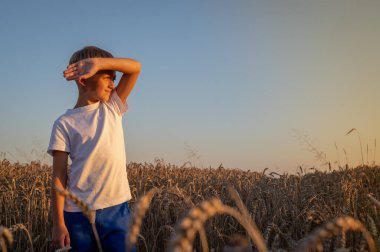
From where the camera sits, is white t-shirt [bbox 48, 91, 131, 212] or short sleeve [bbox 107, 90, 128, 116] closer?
white t-shirt [bbox 48, 91, 131, 212]

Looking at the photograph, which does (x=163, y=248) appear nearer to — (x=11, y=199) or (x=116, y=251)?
(x=116, y=251)

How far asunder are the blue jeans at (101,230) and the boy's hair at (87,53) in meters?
1.27

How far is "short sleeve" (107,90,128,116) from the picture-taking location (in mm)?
3479

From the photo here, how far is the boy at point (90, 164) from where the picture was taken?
3004 mm

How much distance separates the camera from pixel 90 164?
10.2 ft

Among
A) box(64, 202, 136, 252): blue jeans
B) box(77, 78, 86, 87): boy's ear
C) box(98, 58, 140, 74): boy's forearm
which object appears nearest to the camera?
box(64, 202, 136, 252): blue jeans

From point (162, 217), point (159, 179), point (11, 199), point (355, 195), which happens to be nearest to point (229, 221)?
point (162, 217)

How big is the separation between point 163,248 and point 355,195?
99.2 inches

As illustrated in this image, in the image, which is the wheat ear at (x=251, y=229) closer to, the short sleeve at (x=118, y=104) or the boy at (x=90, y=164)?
the boy at (x=90, y=164)

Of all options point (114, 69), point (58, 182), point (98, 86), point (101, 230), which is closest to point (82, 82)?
point (98, 86)

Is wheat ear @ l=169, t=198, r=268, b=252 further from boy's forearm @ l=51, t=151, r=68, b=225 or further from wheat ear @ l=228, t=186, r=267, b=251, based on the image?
boy's forearm @ l=51, t=151, r=68, b=225

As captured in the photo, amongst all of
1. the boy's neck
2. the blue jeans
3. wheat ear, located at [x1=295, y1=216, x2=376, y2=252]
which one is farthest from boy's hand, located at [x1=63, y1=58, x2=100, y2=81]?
wheat ear, located at [x1=295, y1=216, x2=376, y2=252]

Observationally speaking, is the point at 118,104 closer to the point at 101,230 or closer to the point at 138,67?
the point at 138,67

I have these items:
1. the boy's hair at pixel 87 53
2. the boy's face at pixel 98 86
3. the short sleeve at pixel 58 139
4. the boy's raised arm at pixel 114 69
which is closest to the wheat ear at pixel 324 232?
the boy's raised arm at pixel 114 69
